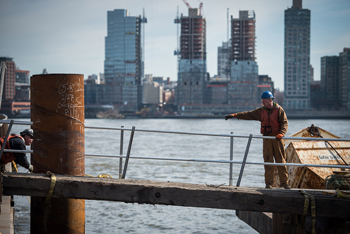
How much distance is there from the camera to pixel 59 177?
7004 mm

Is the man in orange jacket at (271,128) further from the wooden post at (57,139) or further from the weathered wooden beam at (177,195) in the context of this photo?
the wooden post at (57,139)

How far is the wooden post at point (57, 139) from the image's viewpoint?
6938 millimetres

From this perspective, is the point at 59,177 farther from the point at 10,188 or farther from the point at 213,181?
the point at 213,181

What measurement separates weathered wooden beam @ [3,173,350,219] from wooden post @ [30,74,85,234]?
218 millimetres

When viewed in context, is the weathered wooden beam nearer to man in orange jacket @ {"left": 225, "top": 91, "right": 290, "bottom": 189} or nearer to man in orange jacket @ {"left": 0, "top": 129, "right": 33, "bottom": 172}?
man in orange jacket @ {"left": 0, "top": 129, "right": 33, "bottom": 172}

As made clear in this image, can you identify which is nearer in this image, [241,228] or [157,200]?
[157,200]

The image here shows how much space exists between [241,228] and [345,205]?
858 centimetres

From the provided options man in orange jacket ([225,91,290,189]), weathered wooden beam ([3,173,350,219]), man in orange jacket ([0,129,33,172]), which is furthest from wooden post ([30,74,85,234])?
man in orange jacket ([225,91,290,189])

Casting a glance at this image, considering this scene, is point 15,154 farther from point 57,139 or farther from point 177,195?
point 177,195

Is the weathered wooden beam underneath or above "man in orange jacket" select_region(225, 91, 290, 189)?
underneath

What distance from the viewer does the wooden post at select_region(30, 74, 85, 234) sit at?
22.8 feet

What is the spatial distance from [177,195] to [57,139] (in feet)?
6.90

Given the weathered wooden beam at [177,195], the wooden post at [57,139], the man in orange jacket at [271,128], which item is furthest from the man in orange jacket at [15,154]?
the man in orange jacket at [271,128]

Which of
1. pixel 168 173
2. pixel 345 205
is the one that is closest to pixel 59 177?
pixel 345 205
